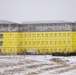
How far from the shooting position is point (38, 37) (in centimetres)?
13288

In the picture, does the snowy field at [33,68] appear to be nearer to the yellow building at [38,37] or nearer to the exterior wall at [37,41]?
the exterior wall at [37,41]

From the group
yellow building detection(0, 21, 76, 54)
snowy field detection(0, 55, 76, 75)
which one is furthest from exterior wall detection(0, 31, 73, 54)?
snowy field detection(0, 55, 76, 75)

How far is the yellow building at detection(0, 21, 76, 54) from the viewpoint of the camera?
130375mm

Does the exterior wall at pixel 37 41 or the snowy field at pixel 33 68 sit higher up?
the exterior wall at pixel 37 41

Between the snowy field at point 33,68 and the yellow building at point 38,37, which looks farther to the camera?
the yellow building at point 38,37

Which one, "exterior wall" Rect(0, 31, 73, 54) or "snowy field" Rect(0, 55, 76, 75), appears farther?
"exterior wall" Rect(0, 31, 73, 54)

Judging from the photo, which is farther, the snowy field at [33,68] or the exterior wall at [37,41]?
the exterior wall at [37,41]

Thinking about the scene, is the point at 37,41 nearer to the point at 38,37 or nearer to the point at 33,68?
the point at 38,37

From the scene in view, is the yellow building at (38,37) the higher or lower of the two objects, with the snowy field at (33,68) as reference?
higher

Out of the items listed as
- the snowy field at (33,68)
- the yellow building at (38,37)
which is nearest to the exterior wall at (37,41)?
the yellow building at (38,37)

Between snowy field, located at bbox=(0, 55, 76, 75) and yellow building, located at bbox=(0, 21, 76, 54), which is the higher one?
yellow building, located at bbox=(0, 21, 76, 54)

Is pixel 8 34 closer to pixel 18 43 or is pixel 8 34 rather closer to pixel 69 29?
pixel 18 43

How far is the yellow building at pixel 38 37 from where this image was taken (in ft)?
428

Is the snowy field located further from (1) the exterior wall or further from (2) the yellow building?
(2) the yellow building
